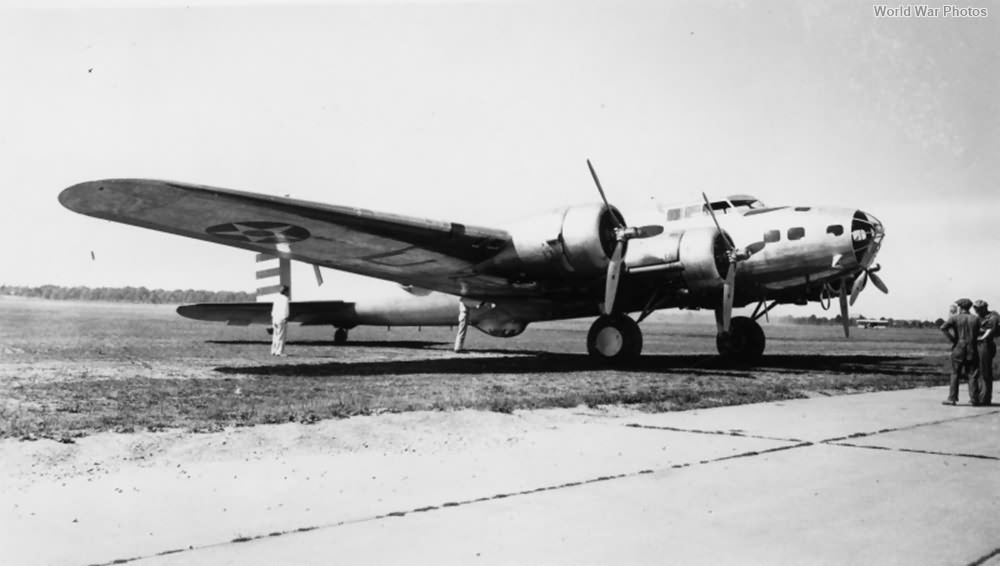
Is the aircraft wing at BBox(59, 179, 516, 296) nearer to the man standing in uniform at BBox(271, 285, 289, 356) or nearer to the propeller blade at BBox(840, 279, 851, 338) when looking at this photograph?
the man standing in uniform at BBox(271, 285, 289, 356)

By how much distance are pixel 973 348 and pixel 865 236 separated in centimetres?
421

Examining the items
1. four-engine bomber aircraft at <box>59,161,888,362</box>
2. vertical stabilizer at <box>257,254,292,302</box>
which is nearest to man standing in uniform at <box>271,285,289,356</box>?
vertical stabilizer at <box>257,254,292,302</box>

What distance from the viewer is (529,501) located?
3.67m

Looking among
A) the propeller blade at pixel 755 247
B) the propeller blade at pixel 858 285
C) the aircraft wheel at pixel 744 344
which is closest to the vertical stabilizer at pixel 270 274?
the propeller blade at pixel 755 247

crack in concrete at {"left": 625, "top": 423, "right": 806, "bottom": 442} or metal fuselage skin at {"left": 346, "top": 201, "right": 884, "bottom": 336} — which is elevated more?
metal fuselage skin at {"left": 346, "top": 201, "right": 884, "bottom": 336}

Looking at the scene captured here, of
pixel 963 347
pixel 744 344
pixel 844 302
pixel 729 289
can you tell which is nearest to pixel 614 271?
pixel 729 289

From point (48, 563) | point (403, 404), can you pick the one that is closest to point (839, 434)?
point (403, 404)

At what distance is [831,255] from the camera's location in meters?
12.2

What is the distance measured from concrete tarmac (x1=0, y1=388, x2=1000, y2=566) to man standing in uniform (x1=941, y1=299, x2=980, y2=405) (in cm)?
257

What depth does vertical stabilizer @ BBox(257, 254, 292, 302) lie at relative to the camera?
1409 cm

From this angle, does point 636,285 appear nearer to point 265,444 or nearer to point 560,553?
point 265,444

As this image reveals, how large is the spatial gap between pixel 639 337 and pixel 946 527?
9159 millimetres

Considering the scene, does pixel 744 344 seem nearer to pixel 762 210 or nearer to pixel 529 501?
pixel 762 210

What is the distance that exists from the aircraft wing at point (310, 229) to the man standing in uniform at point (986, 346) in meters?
6.33
